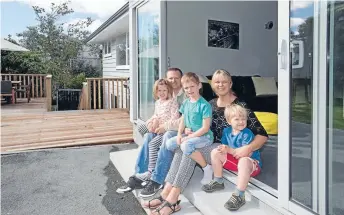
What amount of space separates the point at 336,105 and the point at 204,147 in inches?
43.8

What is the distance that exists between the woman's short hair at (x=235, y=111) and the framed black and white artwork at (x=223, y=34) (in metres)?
3.29

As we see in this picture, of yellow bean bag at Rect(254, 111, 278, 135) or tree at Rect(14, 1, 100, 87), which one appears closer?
yellow bean bag at Rect(254, 111, 278, 135)

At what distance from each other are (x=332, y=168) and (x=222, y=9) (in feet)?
14.7

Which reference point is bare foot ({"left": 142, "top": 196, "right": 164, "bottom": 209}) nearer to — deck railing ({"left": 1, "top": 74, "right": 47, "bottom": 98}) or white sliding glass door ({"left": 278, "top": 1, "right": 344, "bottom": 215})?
white sliding glass door ({"left": 278, "top": 1, "right": 344, "bottom": 215})

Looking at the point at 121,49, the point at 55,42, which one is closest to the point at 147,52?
the point at 121,49

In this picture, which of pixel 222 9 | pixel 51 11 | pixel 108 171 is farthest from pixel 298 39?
pixel 51 11

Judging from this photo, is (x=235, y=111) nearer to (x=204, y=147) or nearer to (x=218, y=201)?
(x=204, y=147)

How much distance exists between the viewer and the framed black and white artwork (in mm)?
5523

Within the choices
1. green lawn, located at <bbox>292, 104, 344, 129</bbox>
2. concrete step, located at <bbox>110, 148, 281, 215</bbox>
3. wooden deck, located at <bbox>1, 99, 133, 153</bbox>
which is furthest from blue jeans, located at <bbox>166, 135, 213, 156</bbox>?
wooden deck, located at <bbox>1, 99, 133, 153</bbox>

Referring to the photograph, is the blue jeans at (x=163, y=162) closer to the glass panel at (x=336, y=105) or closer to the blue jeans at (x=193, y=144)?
the blue jeans at (x=193, y=144)

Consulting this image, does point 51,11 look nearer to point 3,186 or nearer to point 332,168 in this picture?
point 3,186

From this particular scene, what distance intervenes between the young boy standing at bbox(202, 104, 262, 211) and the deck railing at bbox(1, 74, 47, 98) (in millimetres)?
10471

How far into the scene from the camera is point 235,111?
7.75 feet

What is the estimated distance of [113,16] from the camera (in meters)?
8.55
